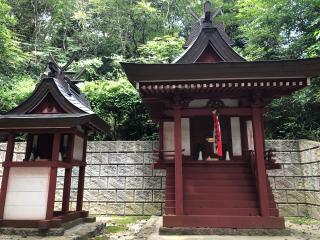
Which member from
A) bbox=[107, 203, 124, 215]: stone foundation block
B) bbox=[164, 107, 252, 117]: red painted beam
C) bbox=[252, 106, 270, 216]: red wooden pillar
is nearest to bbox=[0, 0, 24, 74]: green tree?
bbox=[107, 203, 124, 215]: stone foundation block

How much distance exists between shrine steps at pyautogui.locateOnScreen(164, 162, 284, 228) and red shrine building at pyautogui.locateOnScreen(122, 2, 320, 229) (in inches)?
0.9

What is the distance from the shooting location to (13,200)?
709 cm

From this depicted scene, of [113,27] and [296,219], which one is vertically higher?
[113,27]

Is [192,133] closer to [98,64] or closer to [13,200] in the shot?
[13,200]

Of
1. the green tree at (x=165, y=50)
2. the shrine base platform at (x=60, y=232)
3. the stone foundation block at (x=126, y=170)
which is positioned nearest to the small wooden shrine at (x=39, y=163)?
the shrine base platform at (x=60, y=232)

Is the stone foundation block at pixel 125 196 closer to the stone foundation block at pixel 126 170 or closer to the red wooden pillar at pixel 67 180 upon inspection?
the stone foundation block at pixel 126 170

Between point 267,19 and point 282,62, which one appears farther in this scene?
point 267,19

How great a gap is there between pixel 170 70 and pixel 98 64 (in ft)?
42.7

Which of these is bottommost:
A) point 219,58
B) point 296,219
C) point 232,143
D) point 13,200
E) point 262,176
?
point 296,219

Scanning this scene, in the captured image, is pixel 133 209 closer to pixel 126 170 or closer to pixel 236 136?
pixel 126 170

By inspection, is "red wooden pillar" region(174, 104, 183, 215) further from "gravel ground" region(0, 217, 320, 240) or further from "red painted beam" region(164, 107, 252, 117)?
"gravel ground" region(0, 217, 320, 240)

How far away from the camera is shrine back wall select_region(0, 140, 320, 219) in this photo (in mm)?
10539

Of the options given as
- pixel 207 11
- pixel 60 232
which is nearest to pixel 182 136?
pixel 207 11

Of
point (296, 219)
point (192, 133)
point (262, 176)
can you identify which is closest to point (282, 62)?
point (262, 176)
